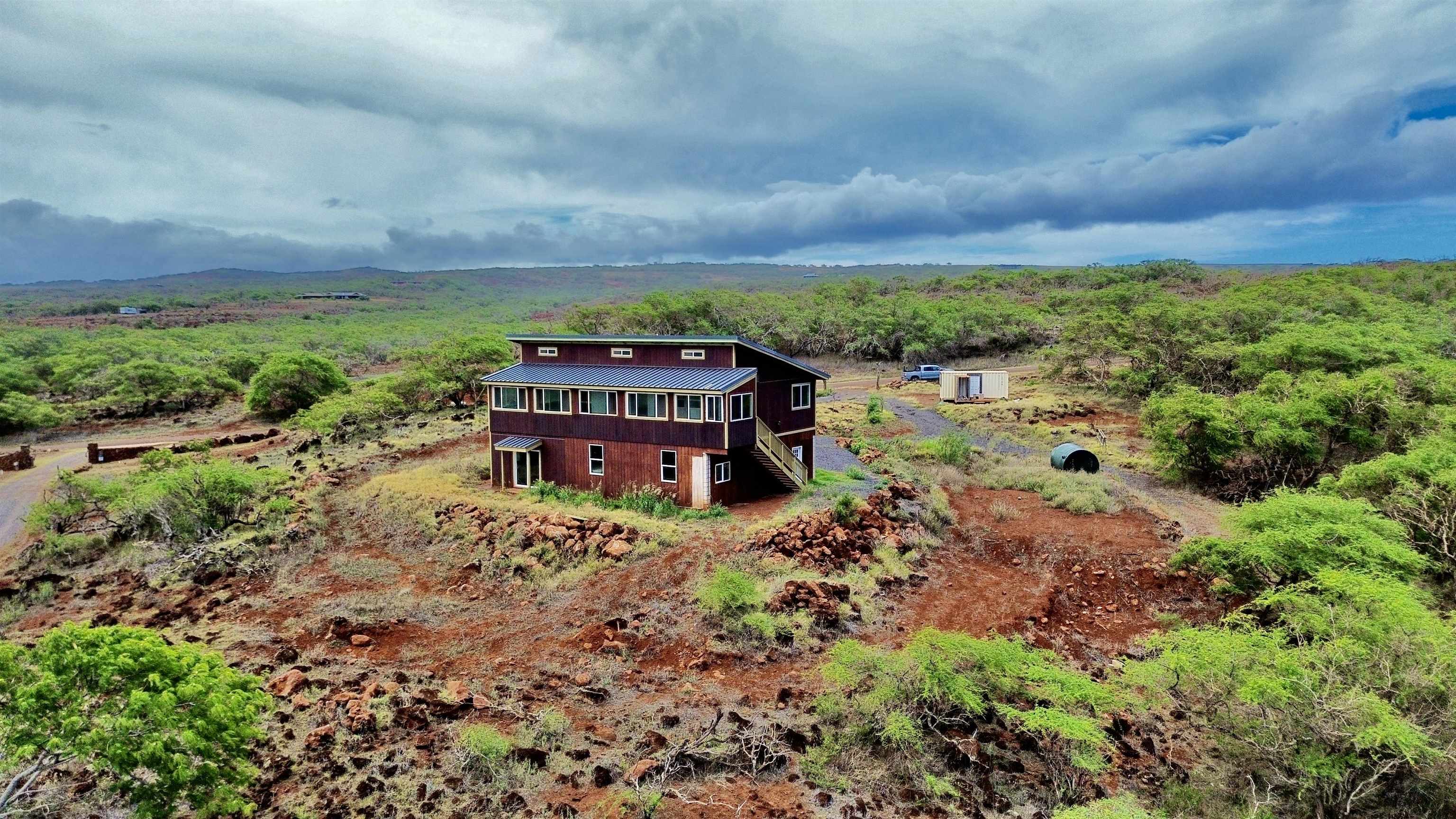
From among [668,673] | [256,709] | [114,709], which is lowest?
[668,673]

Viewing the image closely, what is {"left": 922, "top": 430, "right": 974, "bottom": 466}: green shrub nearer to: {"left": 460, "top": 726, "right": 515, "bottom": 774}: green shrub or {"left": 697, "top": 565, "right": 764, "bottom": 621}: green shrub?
{"left": 697, "top": 565, "right": 764, "bottom": 621}: green shrub

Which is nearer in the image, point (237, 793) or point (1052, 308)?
point (237, 793)

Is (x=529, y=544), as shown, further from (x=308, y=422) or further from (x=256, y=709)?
(x=308, y=422)

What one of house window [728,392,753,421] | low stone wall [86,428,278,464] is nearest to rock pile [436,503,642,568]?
house window [728,392,753,421]

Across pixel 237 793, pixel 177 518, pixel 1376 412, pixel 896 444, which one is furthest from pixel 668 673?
pixel 1376 412

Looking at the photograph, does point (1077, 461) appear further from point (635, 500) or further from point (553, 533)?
point (553, 533)
